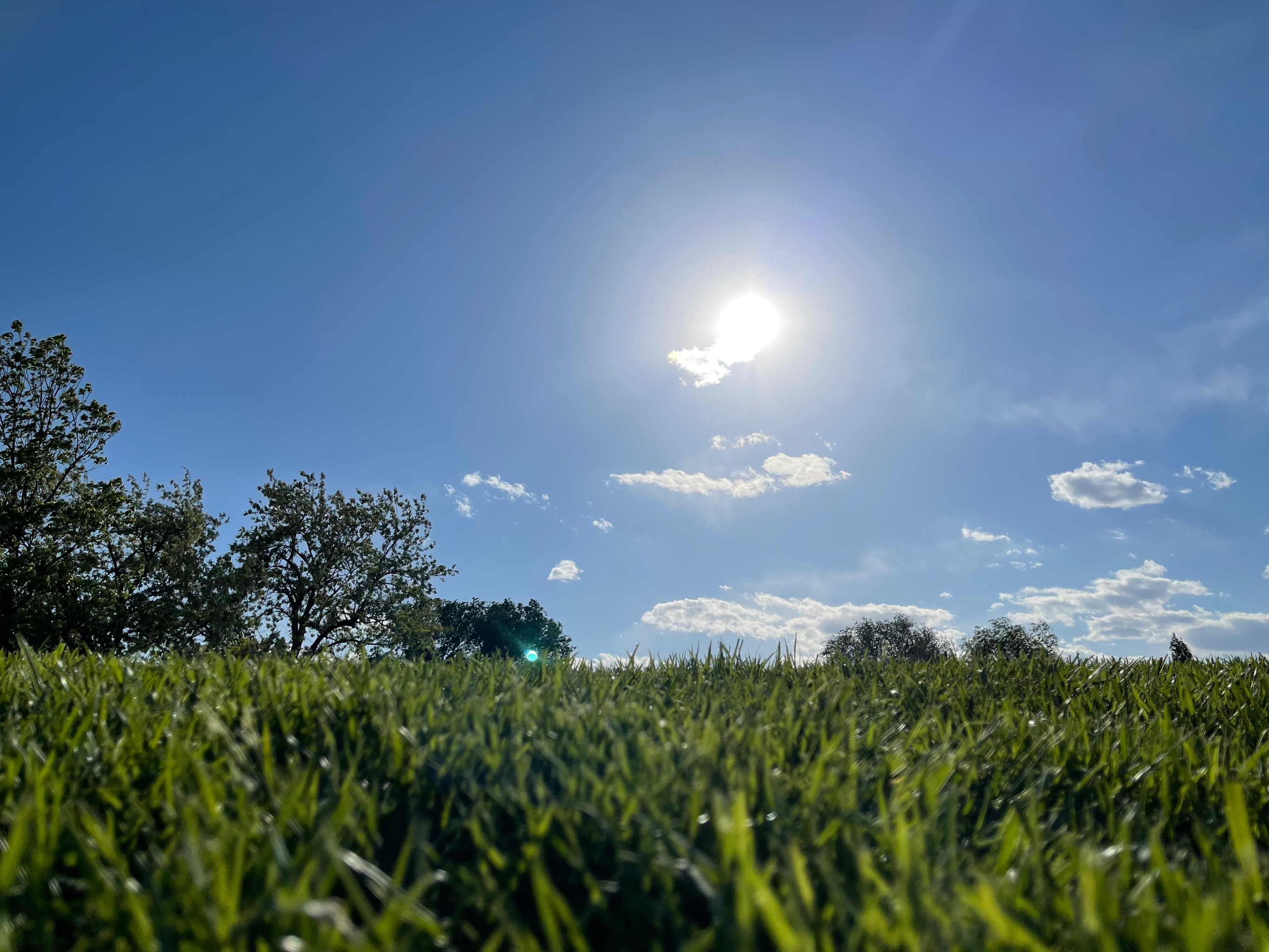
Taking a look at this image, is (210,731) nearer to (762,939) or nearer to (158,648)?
(762,939)

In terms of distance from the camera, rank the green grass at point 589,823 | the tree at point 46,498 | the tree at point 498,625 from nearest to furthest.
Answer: the green grass at point 589,823 → the tree at point 46,498 → the tree at point 498,625

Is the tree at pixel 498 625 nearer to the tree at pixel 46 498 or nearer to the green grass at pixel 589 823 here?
the tree at pixel 46 498

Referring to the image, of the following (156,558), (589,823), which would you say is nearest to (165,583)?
(156,558)

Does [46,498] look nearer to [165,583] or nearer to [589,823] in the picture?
[165,583]

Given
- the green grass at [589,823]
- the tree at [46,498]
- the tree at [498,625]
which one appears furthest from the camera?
the tree at [498,625]

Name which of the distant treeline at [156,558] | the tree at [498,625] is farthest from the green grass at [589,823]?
the tree at [498,625]

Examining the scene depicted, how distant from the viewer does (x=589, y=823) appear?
207 centimetres

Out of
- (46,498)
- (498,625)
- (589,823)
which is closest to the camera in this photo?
(589,823)

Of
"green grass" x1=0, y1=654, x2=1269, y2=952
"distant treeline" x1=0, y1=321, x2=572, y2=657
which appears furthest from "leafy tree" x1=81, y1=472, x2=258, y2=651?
"green grass" x1=0, y1=654, x2=1269, y2=952

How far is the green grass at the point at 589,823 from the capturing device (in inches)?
58.4

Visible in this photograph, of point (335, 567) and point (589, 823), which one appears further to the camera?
point (335, 567)

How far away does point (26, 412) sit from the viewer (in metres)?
36.3

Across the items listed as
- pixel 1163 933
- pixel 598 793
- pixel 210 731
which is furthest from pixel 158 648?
pixel 1163 933

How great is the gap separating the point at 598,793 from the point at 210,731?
5.42ft
